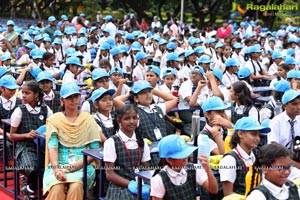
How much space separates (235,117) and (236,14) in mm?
27615

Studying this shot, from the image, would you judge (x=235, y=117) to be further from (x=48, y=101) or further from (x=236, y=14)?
(x=236, y=14)

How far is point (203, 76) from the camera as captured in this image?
8.73 metres

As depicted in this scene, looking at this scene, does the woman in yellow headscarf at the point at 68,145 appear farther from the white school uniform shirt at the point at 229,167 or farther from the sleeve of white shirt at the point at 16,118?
the white school uniform shirt at the point at 229,167

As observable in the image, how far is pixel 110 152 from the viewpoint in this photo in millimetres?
4926

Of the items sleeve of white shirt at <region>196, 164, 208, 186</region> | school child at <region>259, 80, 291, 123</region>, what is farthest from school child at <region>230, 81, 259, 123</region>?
sleeve of white shirt at <region>196, 164, 208, 186</region>

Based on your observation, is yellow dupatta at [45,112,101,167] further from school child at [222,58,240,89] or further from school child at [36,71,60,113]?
school child at [222,58,240,89]

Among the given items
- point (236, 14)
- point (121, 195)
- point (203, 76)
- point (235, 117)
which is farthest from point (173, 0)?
point (121, 195)

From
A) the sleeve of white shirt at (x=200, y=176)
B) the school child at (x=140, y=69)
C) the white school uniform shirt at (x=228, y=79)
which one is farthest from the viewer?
the school child at (x=140, y=69)

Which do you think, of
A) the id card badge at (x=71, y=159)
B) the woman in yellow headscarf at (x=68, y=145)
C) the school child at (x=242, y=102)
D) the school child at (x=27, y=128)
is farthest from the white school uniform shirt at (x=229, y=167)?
the school child at (x=27, y=128)

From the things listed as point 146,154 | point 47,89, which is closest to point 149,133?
point 146,154

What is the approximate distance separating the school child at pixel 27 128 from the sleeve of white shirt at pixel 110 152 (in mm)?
1277

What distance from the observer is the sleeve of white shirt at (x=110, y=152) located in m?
4.92

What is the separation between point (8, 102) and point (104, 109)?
65.6 inches

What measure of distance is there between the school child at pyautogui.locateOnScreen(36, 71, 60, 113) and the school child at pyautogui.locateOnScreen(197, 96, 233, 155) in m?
2.64
